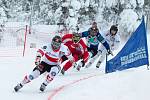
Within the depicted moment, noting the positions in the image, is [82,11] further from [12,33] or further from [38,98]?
[38,98]

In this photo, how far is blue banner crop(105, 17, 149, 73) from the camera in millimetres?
12984

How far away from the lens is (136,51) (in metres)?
13.1

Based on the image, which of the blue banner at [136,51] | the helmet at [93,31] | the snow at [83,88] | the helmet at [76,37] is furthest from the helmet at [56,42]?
the helmet at [93,31]

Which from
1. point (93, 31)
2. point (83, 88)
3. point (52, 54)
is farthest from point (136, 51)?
point (52, 54)

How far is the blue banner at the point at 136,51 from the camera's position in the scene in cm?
1298

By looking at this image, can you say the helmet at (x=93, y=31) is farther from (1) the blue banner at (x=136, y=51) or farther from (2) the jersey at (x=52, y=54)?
(2) the jersey at (x=52, y=54)

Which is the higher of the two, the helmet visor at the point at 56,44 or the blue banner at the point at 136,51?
the helmet visor at the point at 56,44

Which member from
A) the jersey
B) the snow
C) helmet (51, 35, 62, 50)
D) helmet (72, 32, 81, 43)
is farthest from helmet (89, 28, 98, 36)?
helmet (51, 35, 62, 50)

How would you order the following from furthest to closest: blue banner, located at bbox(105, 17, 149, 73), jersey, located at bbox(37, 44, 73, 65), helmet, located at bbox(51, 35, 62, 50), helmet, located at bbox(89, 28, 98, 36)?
helmet, located at bbox(89, 28, 98, 36)
blue banner, located at bbox(105, 17, 149, 73)
jersey, located at bbox(37, 44, 73, 65)
helmet, located at bbox(51, 35, 62, 50)

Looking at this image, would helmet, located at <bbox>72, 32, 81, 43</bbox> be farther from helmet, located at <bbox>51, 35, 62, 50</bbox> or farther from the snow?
helmet, located at <bbox>51, 35, 62, 50</bbox>

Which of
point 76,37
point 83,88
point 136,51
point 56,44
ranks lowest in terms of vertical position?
point 83,88

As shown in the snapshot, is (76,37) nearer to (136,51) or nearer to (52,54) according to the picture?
(136,51)

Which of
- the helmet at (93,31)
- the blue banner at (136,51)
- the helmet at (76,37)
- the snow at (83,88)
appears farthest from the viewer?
the helmet at (93,31)

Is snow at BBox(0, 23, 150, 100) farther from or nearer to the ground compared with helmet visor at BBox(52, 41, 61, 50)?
nearer to the ground
